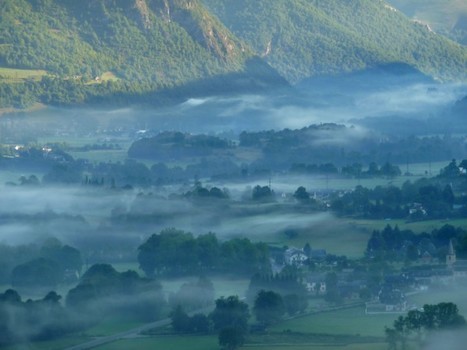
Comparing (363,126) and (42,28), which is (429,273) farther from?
(42,28)

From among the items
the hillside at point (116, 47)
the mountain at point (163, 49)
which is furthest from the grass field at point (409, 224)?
the hillside at point (116, 47)

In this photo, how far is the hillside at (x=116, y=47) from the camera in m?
89.2

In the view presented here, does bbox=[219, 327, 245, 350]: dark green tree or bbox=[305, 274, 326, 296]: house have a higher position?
bbox=[305, 274, 326, 296]: house

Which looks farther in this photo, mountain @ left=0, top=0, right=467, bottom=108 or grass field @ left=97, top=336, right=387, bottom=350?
mountain @ left=0, top=0, right=467, bottom=108

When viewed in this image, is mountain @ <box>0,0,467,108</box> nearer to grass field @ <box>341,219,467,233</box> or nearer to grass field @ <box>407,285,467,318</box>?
grass field @ <box>341,219,467,233</box>

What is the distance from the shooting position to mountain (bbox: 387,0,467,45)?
472ft

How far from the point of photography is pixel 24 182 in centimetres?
6331

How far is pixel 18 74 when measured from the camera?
86.6m

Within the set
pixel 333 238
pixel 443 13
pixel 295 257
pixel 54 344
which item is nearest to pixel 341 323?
pixel 54 344

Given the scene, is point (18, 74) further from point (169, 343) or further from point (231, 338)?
point (231, 338)

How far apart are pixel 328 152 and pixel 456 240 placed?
29.0m

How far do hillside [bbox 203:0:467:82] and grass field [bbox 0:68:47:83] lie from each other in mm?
28242

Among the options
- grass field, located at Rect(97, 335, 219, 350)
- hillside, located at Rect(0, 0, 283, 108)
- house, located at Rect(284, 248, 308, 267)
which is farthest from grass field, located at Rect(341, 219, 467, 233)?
hillside, located at Rect(0, 0, 283, 108)

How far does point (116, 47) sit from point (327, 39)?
27272 mm
